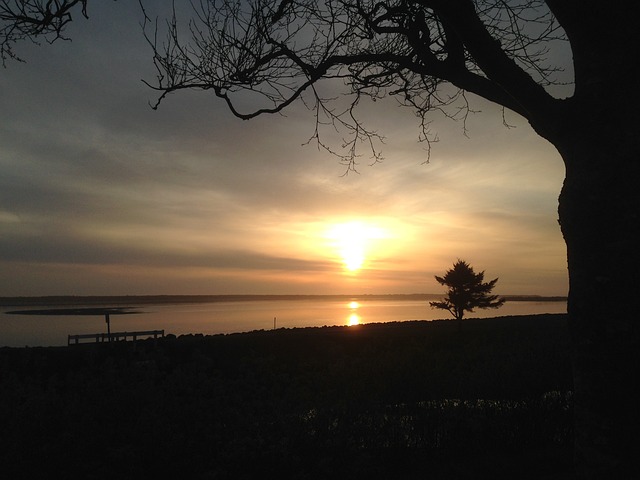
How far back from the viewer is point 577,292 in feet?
12.6

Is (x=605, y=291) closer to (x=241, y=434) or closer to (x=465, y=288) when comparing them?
(x=241, y=434)

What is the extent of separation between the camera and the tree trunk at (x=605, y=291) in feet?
11.5

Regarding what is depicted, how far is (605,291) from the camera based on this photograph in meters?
3.62

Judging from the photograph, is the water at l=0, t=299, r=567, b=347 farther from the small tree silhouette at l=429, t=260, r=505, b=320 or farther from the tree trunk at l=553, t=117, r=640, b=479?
the tree trunk at l=553, t=117, r=640, b=479

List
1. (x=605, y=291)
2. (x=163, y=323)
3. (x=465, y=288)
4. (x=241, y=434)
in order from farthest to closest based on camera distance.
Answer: (x=163, y=323)
(x=465, y=288)
(x=241, y=434)
(x=605, y=291)

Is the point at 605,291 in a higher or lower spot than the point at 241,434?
higher

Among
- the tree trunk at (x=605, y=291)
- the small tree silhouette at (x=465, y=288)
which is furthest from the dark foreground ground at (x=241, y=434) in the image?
the small tree silhouette at (x=465, y=288)

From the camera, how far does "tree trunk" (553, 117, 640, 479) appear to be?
349 cm

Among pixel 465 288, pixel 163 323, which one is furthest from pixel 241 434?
pixel 163 323

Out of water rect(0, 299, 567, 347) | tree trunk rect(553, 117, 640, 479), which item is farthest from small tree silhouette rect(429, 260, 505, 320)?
tree trunk rect(553, 117, 640, 479)

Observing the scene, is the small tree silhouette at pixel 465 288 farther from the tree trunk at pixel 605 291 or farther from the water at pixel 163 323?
the tree trunk at pixel 605 291

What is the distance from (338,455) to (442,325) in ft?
122

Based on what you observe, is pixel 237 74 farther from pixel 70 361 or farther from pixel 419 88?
pixel 70 361

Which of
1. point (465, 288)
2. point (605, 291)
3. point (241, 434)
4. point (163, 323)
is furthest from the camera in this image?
point (163, 323)
